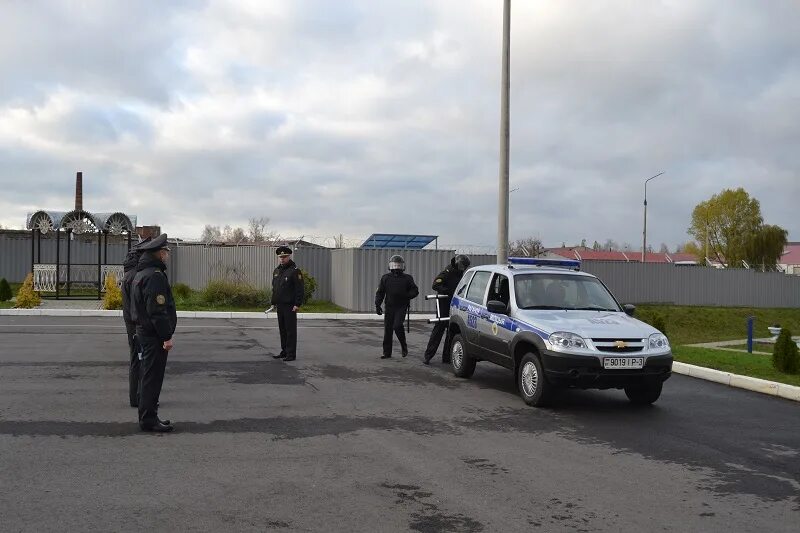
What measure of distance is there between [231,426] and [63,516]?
287cm

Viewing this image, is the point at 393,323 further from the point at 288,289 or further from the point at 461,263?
the point at 288,289

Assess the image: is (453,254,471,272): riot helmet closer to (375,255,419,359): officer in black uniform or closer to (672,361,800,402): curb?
(375,255,419,359): officer in black uniform

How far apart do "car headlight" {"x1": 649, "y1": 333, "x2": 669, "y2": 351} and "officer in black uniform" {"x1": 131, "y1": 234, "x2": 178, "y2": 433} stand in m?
5.40

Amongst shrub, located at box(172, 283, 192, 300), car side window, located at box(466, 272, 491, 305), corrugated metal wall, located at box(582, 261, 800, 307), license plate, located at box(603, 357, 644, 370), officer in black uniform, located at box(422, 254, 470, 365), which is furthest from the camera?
corrugated metal wall, located at box(582, 261, 800, 307)

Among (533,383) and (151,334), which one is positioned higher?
(151,334)

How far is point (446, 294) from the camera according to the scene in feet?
42.8

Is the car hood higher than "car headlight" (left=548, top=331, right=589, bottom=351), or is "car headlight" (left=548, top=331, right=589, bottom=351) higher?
the car hood

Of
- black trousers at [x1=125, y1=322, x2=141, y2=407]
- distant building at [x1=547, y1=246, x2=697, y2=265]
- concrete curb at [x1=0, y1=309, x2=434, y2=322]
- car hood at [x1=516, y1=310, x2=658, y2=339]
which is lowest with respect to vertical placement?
concrete curb at [x1=0, y1=309, x2=434, y2=322]

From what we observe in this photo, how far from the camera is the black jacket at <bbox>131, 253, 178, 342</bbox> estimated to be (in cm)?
732

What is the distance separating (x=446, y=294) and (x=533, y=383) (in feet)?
13.3

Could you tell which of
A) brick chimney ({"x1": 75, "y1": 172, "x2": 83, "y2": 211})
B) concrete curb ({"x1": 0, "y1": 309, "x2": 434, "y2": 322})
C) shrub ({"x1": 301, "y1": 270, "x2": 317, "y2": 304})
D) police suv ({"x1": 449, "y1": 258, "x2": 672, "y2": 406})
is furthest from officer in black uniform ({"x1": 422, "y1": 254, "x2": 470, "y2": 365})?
brick chimney ({"x1": 75, "y1": 172, "x2": 83, "y2": 211})

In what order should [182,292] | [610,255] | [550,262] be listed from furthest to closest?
[610,255], [182,292], [550,262]

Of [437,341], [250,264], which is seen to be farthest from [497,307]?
[250,264]

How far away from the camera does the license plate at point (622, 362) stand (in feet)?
28.1
